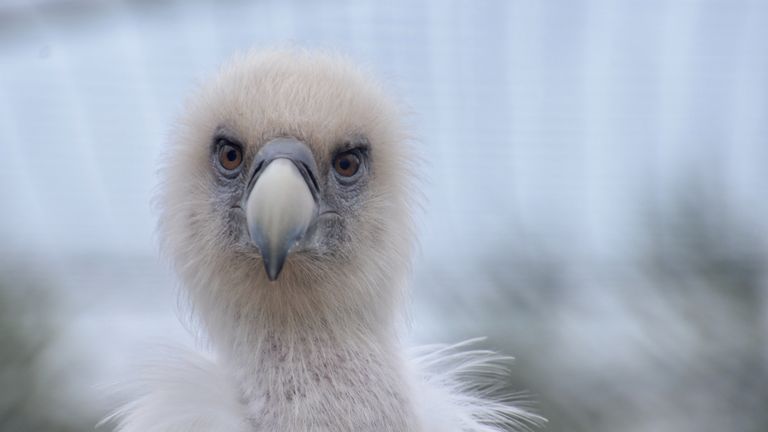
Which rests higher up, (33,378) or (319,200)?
(319,200)

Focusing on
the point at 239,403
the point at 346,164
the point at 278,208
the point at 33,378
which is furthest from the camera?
the point at 33,378

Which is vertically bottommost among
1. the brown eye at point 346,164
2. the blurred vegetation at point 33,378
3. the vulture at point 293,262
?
the blurred vegetation at point 33,378

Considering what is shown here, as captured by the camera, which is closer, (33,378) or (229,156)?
(229,156)

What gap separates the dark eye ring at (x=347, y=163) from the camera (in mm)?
2240

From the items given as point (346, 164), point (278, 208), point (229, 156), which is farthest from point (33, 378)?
point (278, 208)


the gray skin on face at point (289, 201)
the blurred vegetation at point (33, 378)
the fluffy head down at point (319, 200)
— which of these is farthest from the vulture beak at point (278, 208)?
the blurred vegetation at point (33, 378)

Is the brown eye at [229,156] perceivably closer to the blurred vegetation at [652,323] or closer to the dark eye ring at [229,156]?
the dark eye ring at [229,156]

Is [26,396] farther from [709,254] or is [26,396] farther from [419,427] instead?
[709,254]

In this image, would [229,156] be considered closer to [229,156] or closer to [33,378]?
[229,156]

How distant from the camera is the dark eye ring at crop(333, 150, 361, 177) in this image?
2.24 m

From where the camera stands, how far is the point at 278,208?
1.93 meters

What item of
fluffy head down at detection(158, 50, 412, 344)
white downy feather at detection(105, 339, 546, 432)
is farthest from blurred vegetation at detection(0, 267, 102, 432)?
fluffy head down at detection(158, 50, 412, 344)

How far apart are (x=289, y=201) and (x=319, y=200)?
21cm

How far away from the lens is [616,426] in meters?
3.04
